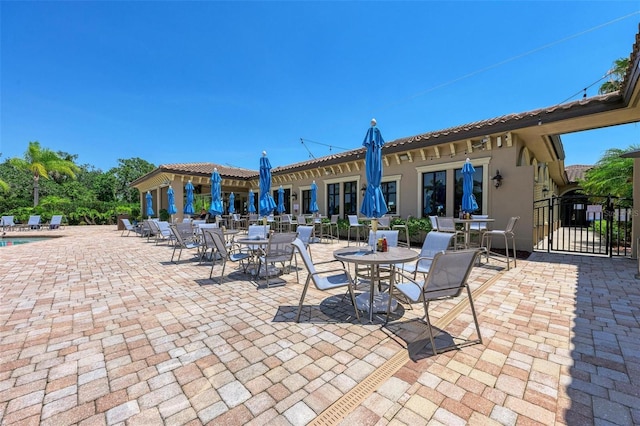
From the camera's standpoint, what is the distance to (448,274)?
2.37 meters

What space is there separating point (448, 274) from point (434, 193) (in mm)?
7673

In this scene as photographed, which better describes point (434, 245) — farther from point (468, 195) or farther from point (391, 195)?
point (391, 195)

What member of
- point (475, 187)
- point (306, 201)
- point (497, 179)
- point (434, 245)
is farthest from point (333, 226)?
point (434, 245)

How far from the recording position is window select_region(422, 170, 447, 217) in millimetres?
9109

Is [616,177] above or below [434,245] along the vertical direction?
above

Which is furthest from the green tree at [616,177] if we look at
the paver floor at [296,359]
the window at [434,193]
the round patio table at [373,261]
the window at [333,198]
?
the round patio table at [373,261]

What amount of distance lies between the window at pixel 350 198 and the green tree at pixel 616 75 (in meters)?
9.92

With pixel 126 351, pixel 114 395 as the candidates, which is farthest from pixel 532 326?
pixel 126 351

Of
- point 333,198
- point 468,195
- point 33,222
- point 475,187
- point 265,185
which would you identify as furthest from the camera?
point 33,222

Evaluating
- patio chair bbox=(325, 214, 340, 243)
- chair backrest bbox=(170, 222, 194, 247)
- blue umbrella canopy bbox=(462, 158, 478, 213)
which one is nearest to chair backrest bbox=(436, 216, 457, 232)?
blue umbrella canopy bbox=(462, 158, 478, 213)

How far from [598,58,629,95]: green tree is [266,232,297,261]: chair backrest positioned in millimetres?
13014

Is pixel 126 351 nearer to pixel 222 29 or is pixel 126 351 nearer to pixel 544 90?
pixel 222 29

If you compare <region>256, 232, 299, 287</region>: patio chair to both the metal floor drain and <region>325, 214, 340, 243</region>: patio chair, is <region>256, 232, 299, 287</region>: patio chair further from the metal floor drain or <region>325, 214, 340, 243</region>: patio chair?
<region>325, 214, 340, 243</region>: patio chair

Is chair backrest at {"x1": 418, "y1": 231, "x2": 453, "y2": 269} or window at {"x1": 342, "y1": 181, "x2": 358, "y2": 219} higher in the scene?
window at {"x1": 342, "y1": 181, "x2": 358, "y2": 219}
